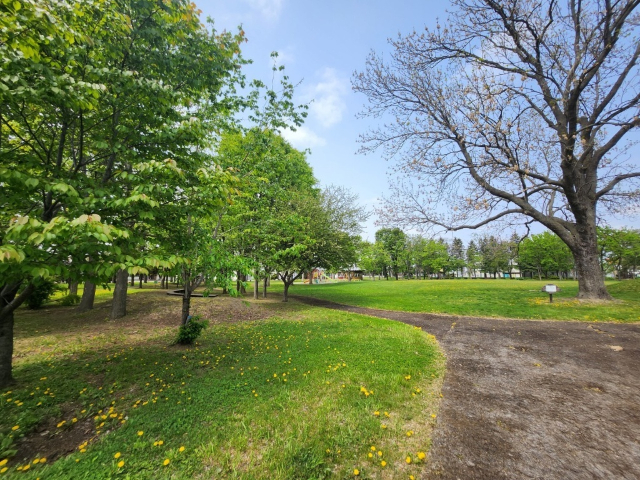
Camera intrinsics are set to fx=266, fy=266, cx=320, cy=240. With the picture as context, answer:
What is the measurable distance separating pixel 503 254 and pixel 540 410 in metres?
14.5

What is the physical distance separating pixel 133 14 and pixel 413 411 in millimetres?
7393

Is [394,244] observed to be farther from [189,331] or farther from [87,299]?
[189,331]

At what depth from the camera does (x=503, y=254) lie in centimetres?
1585

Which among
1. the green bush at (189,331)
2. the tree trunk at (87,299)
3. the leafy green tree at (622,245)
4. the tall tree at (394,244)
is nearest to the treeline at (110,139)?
the green bush at (189,331)

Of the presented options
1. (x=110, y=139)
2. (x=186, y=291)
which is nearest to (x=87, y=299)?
(x=186, y=291)

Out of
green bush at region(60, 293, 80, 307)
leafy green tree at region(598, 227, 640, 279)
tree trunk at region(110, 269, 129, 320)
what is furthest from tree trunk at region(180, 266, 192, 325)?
leafy green tree at region(598, 227, 640, 279)

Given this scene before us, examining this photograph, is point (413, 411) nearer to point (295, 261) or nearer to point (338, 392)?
point (338, 392)

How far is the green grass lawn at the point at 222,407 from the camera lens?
2.78m

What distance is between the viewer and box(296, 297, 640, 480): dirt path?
2.70m

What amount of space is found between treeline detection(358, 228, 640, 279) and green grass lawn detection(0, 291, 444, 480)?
10624mm

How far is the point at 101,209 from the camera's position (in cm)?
354

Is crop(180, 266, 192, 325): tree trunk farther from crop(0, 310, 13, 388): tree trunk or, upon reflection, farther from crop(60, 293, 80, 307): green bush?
crop(60, 293, 80, 307): green bush

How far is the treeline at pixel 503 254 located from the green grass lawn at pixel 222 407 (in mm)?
10624

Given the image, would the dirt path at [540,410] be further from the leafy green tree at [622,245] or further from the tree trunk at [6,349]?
the leafy green tree at [622,245]
